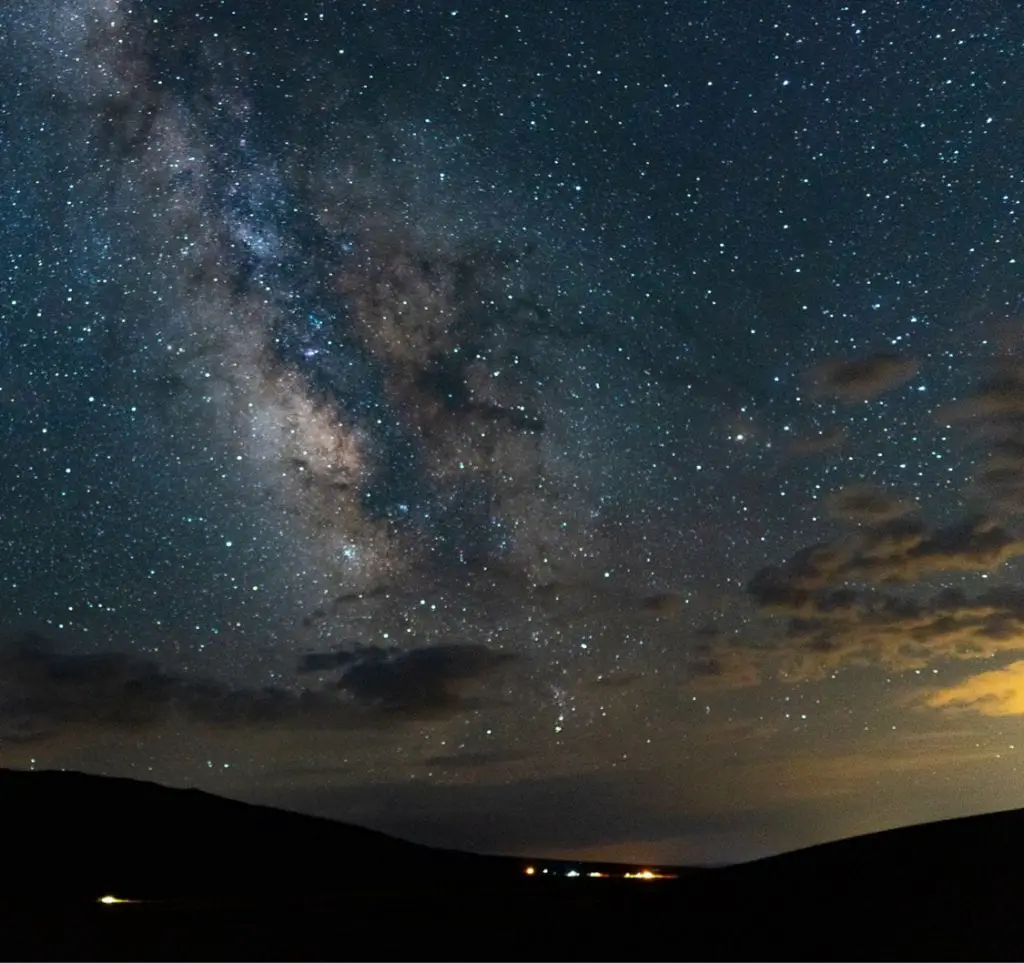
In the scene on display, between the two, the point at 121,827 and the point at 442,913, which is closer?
the point at 442,913

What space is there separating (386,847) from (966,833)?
5675 cm

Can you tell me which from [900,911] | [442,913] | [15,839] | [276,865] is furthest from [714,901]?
[15,839]

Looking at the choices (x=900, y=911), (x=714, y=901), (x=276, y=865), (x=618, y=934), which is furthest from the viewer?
(x=276, y=865)

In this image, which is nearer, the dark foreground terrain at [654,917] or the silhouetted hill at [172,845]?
the dark foreground terrain at [654,917]

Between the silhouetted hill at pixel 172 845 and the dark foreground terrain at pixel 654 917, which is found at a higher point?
the silhouetted hill at pixel 172 845

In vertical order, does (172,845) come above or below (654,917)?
above

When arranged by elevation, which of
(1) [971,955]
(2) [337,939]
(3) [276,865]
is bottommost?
(1) [971,955]

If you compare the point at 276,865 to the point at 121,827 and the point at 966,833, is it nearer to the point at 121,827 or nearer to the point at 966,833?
the point at 121,827

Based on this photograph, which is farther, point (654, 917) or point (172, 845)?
point (172, 845)

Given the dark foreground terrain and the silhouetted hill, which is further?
the silhouetted hill

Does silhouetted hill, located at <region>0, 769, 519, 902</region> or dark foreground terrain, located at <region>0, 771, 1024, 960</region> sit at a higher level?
silhouetted hill, located at <region>0, 769, 519, 902</region>

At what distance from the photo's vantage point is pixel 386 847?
251 feet

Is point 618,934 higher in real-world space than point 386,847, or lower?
lower

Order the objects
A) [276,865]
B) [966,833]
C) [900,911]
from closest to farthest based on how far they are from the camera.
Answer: [900,911]
[966,833]
[276,865]
